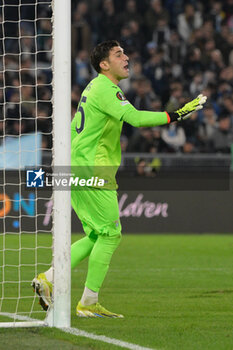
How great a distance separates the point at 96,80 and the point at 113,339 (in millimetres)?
2197

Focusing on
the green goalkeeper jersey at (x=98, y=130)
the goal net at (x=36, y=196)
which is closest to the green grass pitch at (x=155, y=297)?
the goal net at (x=36, y=196)

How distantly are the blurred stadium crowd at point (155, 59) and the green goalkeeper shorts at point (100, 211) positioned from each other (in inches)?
334

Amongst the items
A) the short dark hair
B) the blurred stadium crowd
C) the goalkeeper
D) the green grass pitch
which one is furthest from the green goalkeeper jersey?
the blurred stadium crowd

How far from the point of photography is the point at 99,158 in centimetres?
656

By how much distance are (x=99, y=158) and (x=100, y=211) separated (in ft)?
1.34

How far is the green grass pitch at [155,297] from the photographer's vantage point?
5332mm

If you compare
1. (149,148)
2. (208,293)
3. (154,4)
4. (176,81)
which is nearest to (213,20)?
(154,4)

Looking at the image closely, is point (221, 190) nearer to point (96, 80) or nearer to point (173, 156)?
point (173, 156)

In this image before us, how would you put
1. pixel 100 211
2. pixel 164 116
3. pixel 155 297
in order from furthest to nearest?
pixel 155 297 < pixel 100 211 < pixel 164 116

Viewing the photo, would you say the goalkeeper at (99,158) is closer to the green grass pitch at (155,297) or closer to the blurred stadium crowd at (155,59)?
the green grass pitch at (155,297)

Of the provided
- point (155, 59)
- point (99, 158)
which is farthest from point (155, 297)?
point (155, 59)

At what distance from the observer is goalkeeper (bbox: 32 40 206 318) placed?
647 centimetres

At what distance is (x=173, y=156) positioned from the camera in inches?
602

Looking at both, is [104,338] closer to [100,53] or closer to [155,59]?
[100,53]
